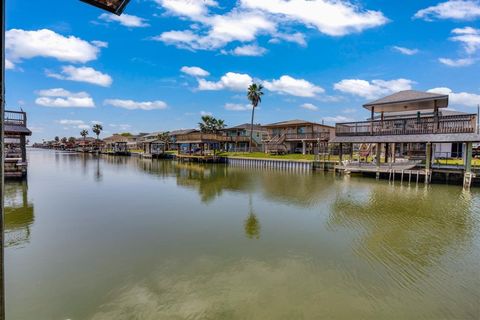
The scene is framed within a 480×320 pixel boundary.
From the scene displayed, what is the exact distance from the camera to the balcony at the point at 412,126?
21.8 m

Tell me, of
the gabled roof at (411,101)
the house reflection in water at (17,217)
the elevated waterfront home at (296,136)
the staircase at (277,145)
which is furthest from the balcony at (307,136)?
the house reflection in water at (17,217)

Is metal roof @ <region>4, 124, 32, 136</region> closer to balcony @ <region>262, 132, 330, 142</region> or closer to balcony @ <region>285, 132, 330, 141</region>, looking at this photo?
balcony @ <region>262, 132, 330, 142</region>

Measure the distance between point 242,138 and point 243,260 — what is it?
55.3 m

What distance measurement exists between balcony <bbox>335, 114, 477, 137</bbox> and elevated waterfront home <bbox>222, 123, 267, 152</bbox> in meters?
33.8

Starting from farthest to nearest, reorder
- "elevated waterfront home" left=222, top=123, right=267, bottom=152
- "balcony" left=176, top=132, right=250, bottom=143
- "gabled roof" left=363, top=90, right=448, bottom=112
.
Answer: "elevated waterfront home" left=222, top=123, right=267, bottom=152 → "balcony" left=176, top=132, right=250, bottom=143 → "gabled roof" left=363, top=90, right=448, bottom=112

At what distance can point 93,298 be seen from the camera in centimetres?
607

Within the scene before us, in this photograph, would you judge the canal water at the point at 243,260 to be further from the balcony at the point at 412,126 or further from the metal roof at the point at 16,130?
the balcony at the point at 412,126

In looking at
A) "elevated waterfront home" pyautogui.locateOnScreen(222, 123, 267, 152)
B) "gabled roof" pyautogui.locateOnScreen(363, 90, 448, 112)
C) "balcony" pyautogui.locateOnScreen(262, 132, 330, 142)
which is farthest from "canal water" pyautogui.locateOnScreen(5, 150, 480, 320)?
"elevated waterfront home" pyautogui.locateOnScreen(222, 123, 267, 152)

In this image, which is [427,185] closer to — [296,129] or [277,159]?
[277,159]

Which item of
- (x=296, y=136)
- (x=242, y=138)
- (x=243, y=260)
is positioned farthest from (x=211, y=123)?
(x=243, y=260)

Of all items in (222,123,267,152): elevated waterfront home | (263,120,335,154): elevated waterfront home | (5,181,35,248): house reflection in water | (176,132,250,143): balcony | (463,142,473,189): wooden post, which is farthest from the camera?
(222,123,267,152): elevated waterfront home

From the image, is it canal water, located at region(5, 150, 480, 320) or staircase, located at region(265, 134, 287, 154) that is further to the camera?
staircase, located at region(265, 134, 287, 154)

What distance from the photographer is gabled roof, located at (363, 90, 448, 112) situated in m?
24.0

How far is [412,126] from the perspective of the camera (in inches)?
976
